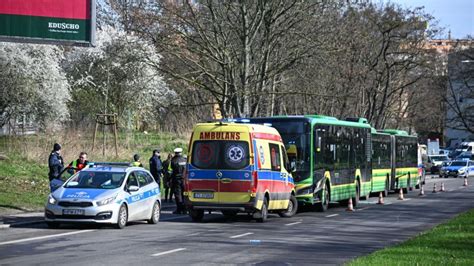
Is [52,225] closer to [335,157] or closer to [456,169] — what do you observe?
[335,157]

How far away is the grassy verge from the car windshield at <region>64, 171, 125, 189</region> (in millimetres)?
4501

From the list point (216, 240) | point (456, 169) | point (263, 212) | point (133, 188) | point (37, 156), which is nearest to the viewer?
point (216, 240)

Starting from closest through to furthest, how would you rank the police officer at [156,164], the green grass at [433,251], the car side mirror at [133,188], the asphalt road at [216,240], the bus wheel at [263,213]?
the green grass at [433,251], the asphalt road at [216,240], the car side mirror at [133,188], the bus wheel at [263,213], the police officer at [156,164]

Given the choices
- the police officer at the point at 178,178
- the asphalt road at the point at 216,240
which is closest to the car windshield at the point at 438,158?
the asphalt road at the point at 216,240

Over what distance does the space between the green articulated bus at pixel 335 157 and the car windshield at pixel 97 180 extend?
4487 millimetres

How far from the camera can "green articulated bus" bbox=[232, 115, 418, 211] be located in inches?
1152

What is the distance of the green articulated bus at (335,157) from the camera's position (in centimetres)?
2927

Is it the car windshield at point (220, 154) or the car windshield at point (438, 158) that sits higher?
the car windshield at point (438, 158)

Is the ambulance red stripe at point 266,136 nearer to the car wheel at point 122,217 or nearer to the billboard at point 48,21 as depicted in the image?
the car wheel at point 122,217

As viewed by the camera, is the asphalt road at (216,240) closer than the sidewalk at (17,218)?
Yes

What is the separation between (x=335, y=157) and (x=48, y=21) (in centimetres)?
1278

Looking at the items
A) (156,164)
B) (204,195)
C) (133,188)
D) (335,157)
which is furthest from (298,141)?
(133,188)

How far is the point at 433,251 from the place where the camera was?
53.0 feet

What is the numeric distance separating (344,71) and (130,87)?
13849 millimetres
